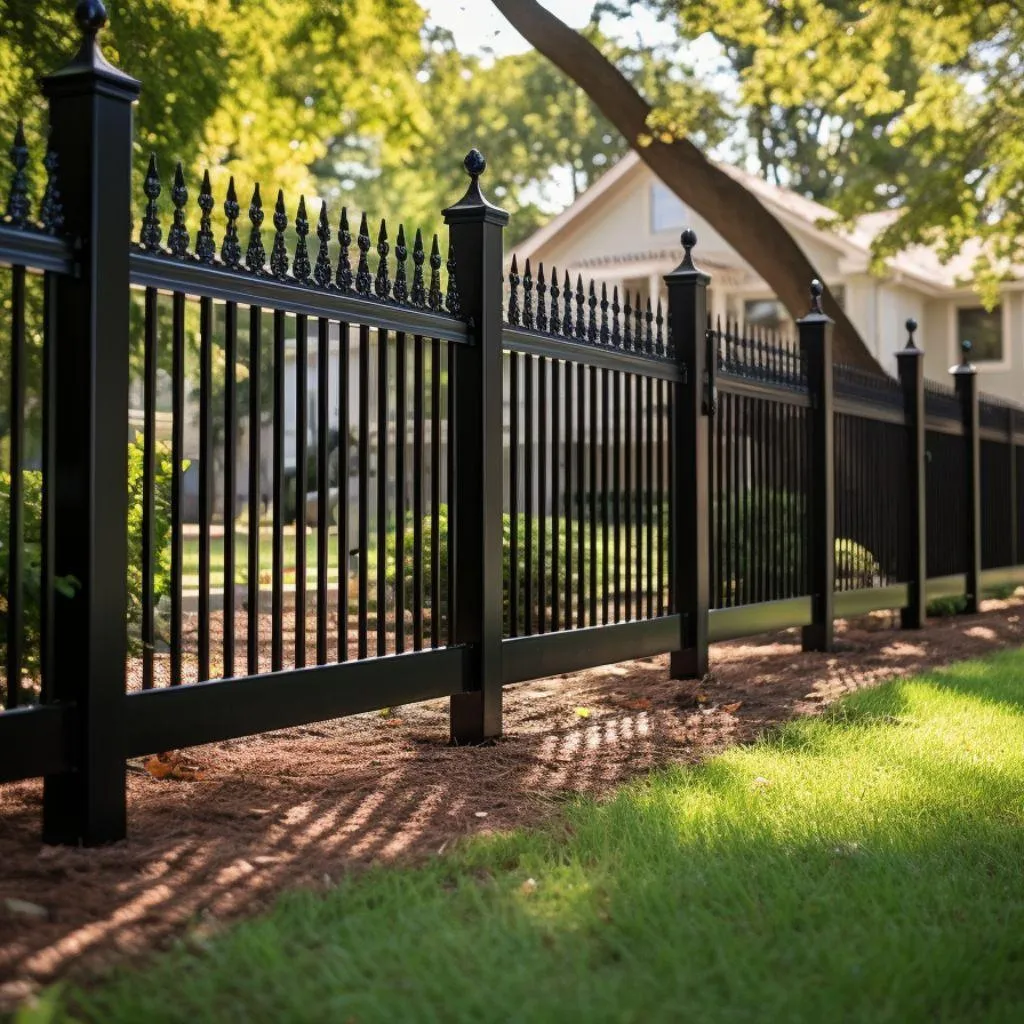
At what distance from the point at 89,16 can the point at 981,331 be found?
2628 centimetres

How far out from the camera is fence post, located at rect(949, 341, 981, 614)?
42.0ft

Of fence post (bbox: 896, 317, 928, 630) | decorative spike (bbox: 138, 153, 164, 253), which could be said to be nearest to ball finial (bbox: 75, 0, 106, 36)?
decorative spike (bbox: 138, 153, 164, 253)

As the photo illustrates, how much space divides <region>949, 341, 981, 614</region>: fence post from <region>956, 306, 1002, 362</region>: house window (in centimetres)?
1544

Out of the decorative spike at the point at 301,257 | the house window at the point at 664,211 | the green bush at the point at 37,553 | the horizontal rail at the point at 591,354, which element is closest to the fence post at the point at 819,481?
the horizontal rail at the point at 591,354

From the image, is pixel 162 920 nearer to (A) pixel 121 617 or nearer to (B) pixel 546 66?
(A) pixel 121 617

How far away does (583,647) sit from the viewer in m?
6.55

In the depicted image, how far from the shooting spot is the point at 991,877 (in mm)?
3709

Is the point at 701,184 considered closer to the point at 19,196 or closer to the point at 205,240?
the point at 205,240

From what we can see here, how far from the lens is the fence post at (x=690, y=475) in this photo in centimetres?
761

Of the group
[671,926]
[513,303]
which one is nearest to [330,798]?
[671,926]

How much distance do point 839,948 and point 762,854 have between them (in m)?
0.82

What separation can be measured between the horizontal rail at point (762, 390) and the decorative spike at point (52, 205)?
483cm

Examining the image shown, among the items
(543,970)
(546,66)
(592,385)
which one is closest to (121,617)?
(543,970)

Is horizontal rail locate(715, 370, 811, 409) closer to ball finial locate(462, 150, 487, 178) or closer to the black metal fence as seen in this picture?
the black metal fence
